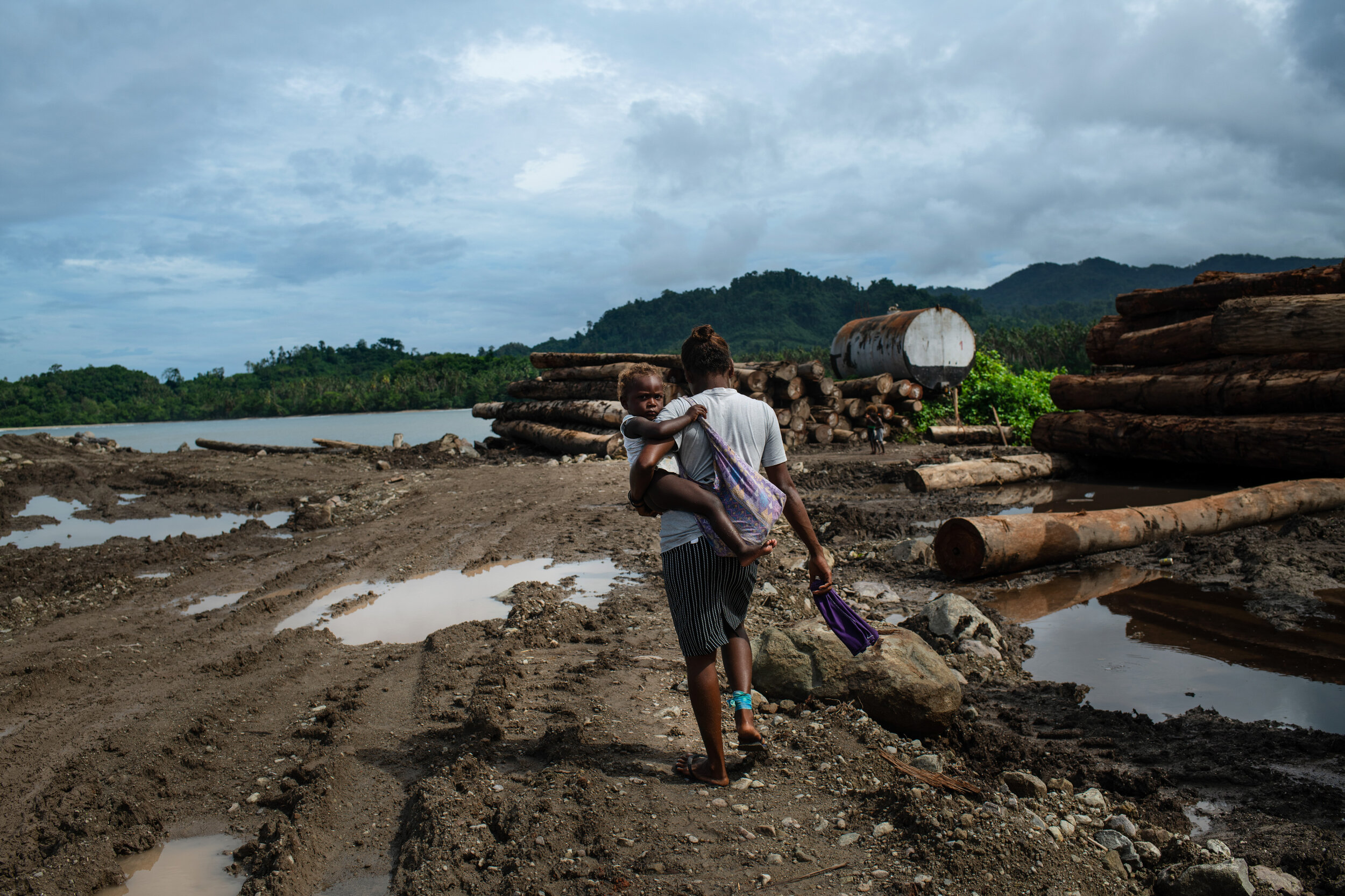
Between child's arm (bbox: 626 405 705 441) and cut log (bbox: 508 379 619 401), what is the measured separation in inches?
594

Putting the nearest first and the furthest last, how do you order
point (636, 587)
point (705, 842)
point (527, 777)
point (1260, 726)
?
point (705, 842), point (527, 777), point (1260, 726), point (636, 587)

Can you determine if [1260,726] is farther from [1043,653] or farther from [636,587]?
[636,587]

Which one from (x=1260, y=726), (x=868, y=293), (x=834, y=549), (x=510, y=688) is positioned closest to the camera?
(x=1260, y=726)

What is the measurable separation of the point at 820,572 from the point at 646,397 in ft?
3.29

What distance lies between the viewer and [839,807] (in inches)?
113

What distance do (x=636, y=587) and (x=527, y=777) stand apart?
3.37m

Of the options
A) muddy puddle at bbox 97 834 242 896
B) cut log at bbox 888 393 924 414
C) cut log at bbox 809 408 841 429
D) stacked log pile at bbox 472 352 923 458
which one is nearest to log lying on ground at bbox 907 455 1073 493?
stacked log pile at bbox 472 352 923 458

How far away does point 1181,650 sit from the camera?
4.75 m

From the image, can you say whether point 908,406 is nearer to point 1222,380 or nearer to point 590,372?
point 590,372

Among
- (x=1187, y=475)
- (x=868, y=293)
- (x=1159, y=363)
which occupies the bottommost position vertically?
(x=1187, y=475)

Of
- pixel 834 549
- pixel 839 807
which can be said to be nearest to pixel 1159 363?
pixel 834 549

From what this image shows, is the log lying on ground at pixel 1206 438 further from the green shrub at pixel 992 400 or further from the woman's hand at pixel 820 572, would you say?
the woman's hand at pixel 820 572

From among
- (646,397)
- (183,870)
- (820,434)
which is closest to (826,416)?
(820,434)

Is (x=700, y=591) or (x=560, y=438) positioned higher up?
(x=700, y=591)
